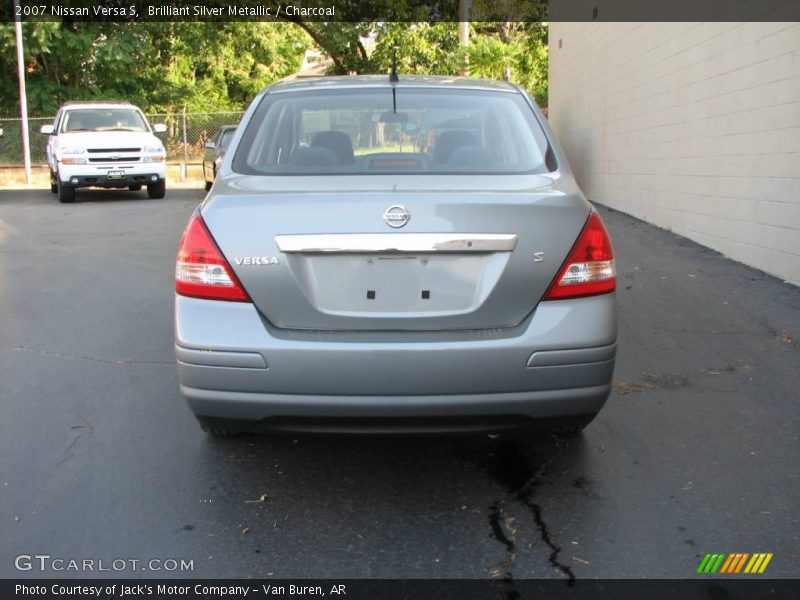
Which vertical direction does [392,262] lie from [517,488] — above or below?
above

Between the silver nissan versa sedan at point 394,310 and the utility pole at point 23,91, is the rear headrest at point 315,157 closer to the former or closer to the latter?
the silver nissan versa sedan at point 394,310

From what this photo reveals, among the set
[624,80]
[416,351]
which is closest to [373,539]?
[416,351]

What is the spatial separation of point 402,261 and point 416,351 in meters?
0.35

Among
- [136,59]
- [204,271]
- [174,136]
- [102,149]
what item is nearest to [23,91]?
[174,136]

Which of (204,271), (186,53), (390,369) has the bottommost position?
(390,369)

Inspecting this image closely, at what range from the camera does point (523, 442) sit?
4371 millimetres

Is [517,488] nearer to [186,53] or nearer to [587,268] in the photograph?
[587,268]

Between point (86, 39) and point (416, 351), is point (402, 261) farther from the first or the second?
point (86, 39)

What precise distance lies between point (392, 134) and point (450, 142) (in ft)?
0.96

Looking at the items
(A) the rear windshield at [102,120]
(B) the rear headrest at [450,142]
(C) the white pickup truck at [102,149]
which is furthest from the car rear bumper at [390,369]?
(A) the rear windshield at [102,120]

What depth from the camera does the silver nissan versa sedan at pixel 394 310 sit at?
Answer: 3.26 meters

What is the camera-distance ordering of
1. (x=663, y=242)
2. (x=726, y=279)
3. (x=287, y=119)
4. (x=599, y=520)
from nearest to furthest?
(x=599, y=520)
(x=287, y=119)
(x=726, y=279)
(x=663, y=242)

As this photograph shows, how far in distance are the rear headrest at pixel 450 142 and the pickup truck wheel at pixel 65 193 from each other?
598 inches

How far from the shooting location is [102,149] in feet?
57.3
